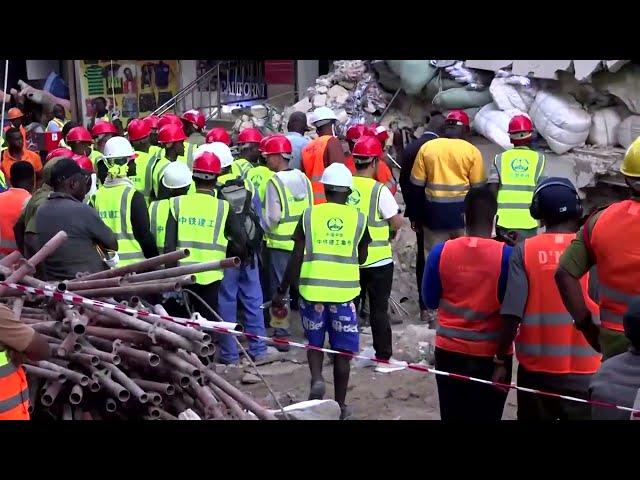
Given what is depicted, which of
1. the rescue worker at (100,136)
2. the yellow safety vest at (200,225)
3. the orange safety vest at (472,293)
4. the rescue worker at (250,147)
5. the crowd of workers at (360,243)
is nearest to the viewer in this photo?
the crowd of workers at (360,243)

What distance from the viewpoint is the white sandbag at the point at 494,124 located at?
39.0 feet

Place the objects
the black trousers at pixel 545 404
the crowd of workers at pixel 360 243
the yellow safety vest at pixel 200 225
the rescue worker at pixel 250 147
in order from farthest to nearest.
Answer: the rescue worker at pixel 250 147
the yellow safety vest at pixel 200 225
the black trousers at pixel 545 404
the crowd of workers at pixel 360 243

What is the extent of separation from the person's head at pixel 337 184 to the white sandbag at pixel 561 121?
4.97 meters

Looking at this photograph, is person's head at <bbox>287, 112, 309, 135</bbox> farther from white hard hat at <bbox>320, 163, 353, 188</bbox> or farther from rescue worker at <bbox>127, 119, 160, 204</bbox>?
white hard hat at <bbox>320, 163, 353, 188</bbox>

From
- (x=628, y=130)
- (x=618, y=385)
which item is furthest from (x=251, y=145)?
(x=618, y=385)

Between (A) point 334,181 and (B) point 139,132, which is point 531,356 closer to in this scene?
(A) point 334,181

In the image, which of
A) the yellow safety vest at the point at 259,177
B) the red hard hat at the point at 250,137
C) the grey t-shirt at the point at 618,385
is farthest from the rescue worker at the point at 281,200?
the grey t-shirt at the point at 618,385

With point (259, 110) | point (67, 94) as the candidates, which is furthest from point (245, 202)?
point (67, 94)

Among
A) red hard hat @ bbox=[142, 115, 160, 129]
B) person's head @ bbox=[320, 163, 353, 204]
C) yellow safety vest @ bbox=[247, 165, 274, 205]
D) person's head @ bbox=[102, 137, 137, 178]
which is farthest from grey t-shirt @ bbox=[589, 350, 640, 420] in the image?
red hard hat @ bbox=[142, 115, 160, 129]

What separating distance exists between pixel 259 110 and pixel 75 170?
971 cm

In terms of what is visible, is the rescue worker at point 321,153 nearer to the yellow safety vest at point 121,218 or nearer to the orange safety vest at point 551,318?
the yellow safety vest at point 121,218

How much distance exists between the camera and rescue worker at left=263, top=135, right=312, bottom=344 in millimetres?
9031

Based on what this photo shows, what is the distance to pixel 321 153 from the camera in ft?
32.8
